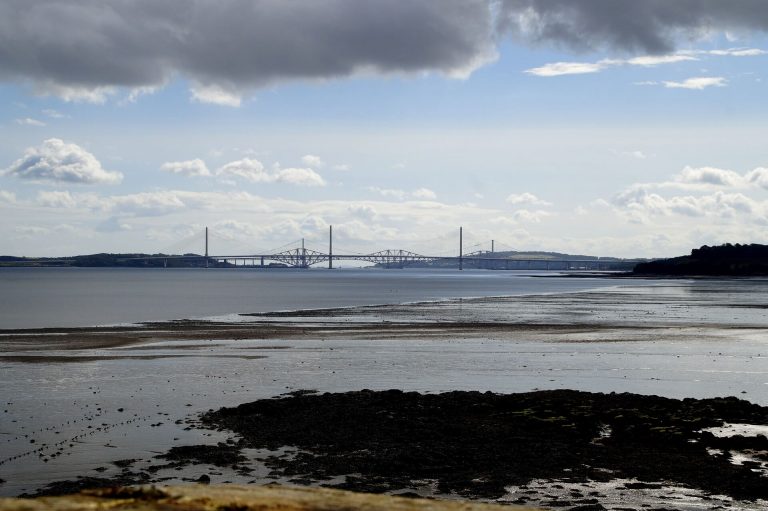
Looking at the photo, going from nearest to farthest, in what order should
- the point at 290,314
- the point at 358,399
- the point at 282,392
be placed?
the point at 358,399 < the point at 282,392 < the point at 290,314

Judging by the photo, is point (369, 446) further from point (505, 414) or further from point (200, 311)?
point (200, 311)

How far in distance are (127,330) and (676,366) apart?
94.7 ft

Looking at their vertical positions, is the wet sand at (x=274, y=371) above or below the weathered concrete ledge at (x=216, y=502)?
below

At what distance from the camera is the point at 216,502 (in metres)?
5.53

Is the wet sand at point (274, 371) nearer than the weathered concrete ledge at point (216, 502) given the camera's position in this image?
No

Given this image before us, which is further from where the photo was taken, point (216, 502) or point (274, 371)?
point (274, 371)

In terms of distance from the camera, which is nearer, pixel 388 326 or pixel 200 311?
pixel 388 326

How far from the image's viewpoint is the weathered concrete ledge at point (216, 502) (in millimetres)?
5344

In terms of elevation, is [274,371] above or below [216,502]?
below

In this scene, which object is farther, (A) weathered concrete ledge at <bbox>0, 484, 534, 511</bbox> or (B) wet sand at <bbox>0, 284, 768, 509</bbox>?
(B) wet sand at <bbox>0, 284, 768, 509</bbox>

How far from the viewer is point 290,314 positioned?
195 feet

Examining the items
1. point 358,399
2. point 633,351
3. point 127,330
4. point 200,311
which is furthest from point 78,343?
point 200,311

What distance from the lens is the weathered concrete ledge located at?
5.34 meters

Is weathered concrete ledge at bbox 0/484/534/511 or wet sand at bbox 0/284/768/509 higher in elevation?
weathered concrete ledge at bbox 0/484/534/511
